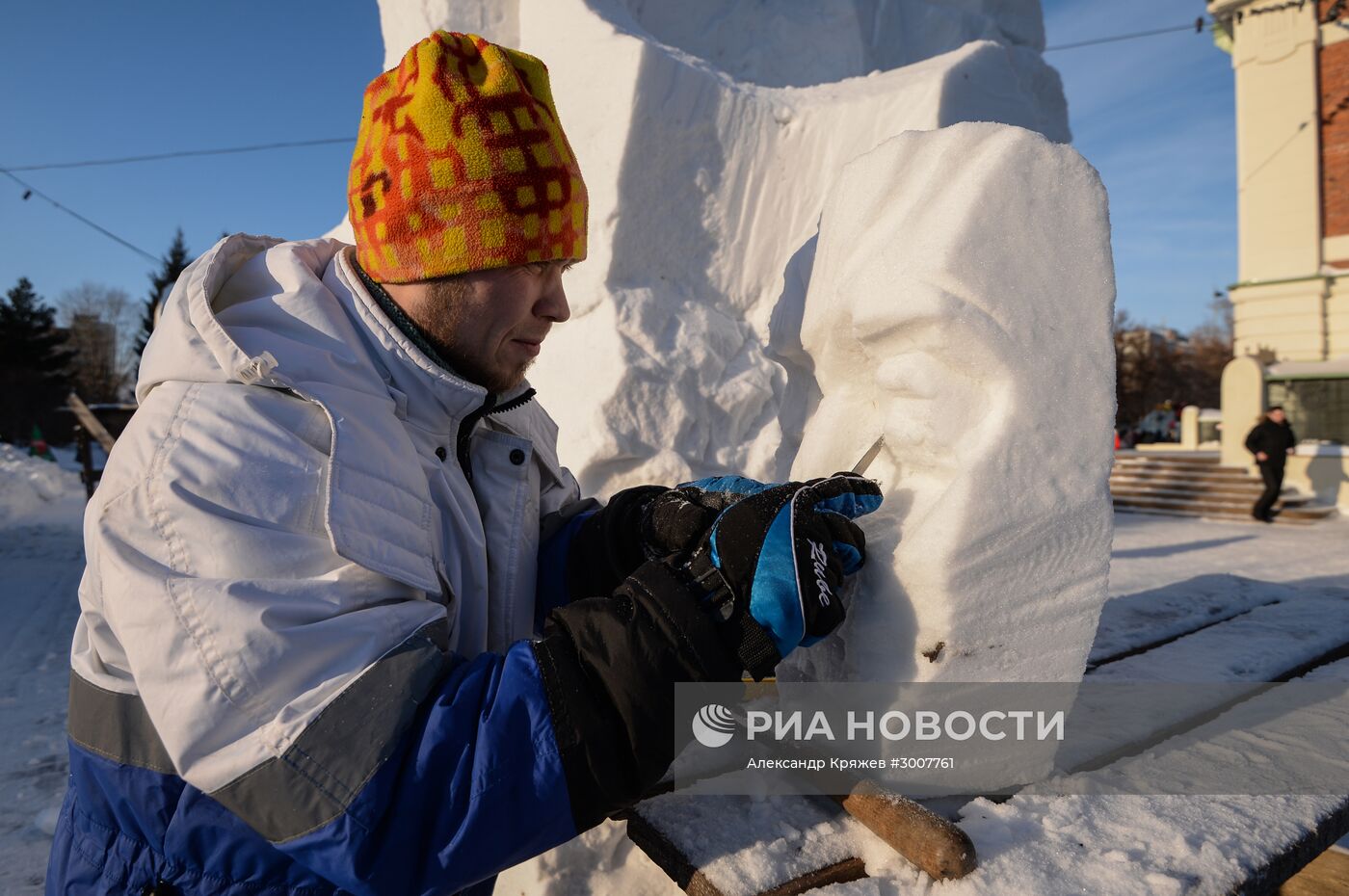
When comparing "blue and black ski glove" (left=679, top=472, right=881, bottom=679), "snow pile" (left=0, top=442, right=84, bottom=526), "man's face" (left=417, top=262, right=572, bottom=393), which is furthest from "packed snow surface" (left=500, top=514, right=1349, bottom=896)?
"snow pile" (left=0, top=442, right=84, bottom=526)

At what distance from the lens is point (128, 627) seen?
94 cm

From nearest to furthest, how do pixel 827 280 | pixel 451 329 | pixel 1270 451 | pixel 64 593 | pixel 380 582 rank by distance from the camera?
1. pixel 380 582
2. pixel 451 329
3. pixel 827 280
4. pixel 64 593
5. pixel 1270 451

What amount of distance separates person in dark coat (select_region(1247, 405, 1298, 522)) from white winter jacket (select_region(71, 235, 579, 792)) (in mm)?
10128

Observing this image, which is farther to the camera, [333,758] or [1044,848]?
[1044,848]

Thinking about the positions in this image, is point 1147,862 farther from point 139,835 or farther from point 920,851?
point 139,835

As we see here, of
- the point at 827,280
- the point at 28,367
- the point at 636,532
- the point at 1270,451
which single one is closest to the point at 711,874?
the point at 636,532

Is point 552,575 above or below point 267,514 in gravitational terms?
below

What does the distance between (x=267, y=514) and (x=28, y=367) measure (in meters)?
32.5

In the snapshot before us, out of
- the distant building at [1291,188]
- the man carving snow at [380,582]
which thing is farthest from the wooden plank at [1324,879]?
the distant building at [1291,188]

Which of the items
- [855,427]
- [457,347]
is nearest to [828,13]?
[855,427]

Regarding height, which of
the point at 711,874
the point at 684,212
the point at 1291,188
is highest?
the point at 1291,188

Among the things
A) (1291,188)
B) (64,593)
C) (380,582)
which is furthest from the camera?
(1291,188)

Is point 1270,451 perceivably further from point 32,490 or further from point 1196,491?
point 32,490

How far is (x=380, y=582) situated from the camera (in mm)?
1034
